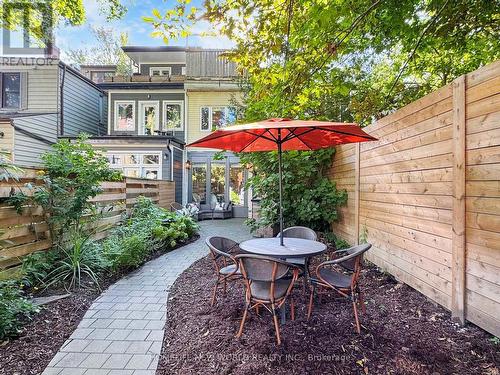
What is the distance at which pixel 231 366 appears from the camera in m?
2.24

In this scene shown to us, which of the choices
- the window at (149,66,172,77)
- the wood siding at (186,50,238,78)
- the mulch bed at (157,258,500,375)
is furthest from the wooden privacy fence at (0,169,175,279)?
the window at (149,66,172,77)

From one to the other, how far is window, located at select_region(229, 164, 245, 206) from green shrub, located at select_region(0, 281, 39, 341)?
33.1 ft

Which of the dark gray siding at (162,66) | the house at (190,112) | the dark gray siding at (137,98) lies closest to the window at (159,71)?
the dark gray siding at (162,66)

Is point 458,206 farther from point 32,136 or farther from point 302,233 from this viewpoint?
point 32,136

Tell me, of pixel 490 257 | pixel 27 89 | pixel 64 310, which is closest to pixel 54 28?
pixel 27 89

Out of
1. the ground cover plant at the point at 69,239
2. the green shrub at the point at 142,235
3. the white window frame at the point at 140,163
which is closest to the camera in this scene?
the ground cover plant at the point at 69,239

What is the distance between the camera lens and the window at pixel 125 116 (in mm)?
13344

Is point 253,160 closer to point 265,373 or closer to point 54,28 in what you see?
point 265,373

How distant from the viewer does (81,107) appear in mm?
13031

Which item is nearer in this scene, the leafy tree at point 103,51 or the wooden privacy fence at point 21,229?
the wooden privacy fence at point 21,229

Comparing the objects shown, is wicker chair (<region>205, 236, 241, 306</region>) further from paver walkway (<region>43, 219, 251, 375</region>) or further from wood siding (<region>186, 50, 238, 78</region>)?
wood siding (<region>186, 50, 238, 78</region>)

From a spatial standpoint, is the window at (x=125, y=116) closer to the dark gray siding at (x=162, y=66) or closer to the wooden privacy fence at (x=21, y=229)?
the dark gray siding at (x=162, y=66)

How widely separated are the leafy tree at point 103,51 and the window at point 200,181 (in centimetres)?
1271

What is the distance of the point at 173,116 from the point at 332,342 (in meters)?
12.6
